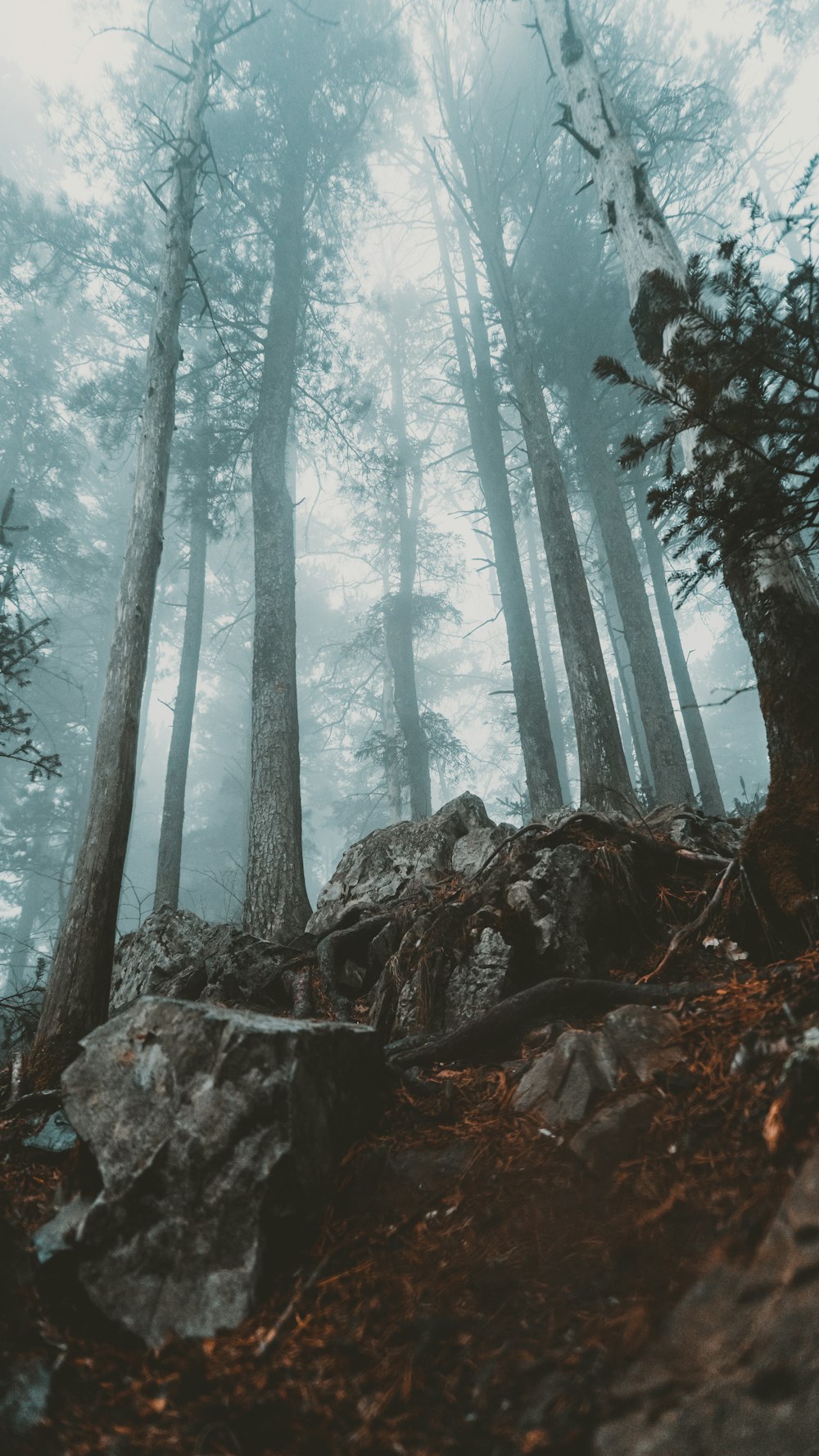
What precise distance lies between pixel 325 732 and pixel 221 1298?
35.5m

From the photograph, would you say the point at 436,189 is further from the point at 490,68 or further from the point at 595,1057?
the point at 595,1057

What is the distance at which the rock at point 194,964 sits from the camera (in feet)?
14.9

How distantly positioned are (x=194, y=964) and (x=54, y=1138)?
2244mm

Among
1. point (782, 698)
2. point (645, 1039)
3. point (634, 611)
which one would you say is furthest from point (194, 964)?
point (634, 611)

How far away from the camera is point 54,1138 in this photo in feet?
9.44

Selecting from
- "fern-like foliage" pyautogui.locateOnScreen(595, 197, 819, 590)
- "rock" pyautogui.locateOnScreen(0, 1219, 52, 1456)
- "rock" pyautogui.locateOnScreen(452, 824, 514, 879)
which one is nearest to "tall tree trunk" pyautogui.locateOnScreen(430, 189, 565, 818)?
"rock" pyautogui.locateOnScreen(452, 824, 514, 879)

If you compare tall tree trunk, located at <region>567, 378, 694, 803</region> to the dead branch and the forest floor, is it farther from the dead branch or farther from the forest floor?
the forest floor

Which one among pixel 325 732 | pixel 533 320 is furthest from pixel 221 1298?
pixel 325 732

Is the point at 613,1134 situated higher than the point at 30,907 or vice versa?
the point at 30,907

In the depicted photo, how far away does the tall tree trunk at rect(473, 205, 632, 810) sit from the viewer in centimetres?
839

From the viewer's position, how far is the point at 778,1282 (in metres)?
1.10

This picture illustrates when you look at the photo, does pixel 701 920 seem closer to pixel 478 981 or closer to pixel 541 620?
pixel 478 981

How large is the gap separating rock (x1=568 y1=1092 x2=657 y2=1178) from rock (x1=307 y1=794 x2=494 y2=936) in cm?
301

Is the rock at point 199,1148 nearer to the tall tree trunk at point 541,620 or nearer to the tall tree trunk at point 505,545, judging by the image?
the tall tree trunk at point 505,545
